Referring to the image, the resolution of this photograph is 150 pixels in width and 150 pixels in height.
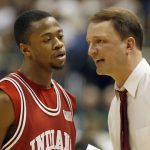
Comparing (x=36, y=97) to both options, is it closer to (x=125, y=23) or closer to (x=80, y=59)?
(x=125, y=23)

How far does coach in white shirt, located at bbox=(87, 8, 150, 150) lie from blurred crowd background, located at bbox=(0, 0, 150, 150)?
9.31ft

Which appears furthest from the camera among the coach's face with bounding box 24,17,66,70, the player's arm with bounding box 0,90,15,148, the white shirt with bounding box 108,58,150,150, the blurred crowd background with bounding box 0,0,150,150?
the blurred crowd background with bounding box 0,0,150,150

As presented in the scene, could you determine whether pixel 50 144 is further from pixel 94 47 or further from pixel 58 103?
pixel 94 47

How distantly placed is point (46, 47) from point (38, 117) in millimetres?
496

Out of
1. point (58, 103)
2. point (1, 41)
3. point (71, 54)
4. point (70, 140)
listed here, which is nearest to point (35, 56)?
point (58, 103)

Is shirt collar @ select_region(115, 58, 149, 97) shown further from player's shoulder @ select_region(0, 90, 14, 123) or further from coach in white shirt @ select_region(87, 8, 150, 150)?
player's shoulder @ select_region(0, 90, 14, 123)

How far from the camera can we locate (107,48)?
11.7 ft

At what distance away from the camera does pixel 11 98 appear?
3.75 meters

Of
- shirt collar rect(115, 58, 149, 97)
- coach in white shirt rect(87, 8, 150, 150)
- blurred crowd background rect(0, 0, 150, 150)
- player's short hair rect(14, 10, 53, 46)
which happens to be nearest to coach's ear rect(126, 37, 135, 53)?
coach in white shirt rect(87, 8, 150, 150)

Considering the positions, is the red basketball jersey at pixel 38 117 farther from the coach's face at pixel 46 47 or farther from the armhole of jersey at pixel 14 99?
the coach's face at pixel 46 47

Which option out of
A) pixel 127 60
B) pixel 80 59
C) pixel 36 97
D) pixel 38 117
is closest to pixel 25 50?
pixel 36 97

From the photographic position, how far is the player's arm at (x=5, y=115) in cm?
370

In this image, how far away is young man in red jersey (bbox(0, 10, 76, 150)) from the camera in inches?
148

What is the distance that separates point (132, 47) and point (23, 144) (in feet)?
3.17
